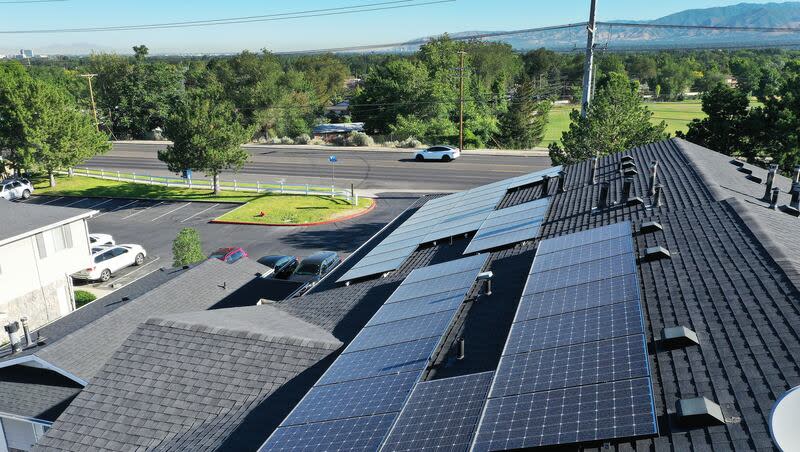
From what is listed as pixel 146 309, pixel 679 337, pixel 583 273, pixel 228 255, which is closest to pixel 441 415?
pixel 679 337

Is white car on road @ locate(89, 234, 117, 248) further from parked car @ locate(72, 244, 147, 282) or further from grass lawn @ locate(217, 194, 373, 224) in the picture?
grass lawn @ locate(217, 194, 373, 224)

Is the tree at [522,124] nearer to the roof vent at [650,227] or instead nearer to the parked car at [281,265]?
the parked car at [281,265]

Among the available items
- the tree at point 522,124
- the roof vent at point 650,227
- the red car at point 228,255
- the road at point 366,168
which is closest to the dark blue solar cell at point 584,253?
the roof vent at point 650,227

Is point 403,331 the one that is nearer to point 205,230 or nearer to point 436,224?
point 436,224

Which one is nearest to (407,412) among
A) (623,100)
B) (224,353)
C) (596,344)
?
(596,344)

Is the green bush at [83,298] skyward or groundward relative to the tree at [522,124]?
groundward

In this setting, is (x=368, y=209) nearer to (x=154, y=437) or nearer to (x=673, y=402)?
(x=154, y=437)
